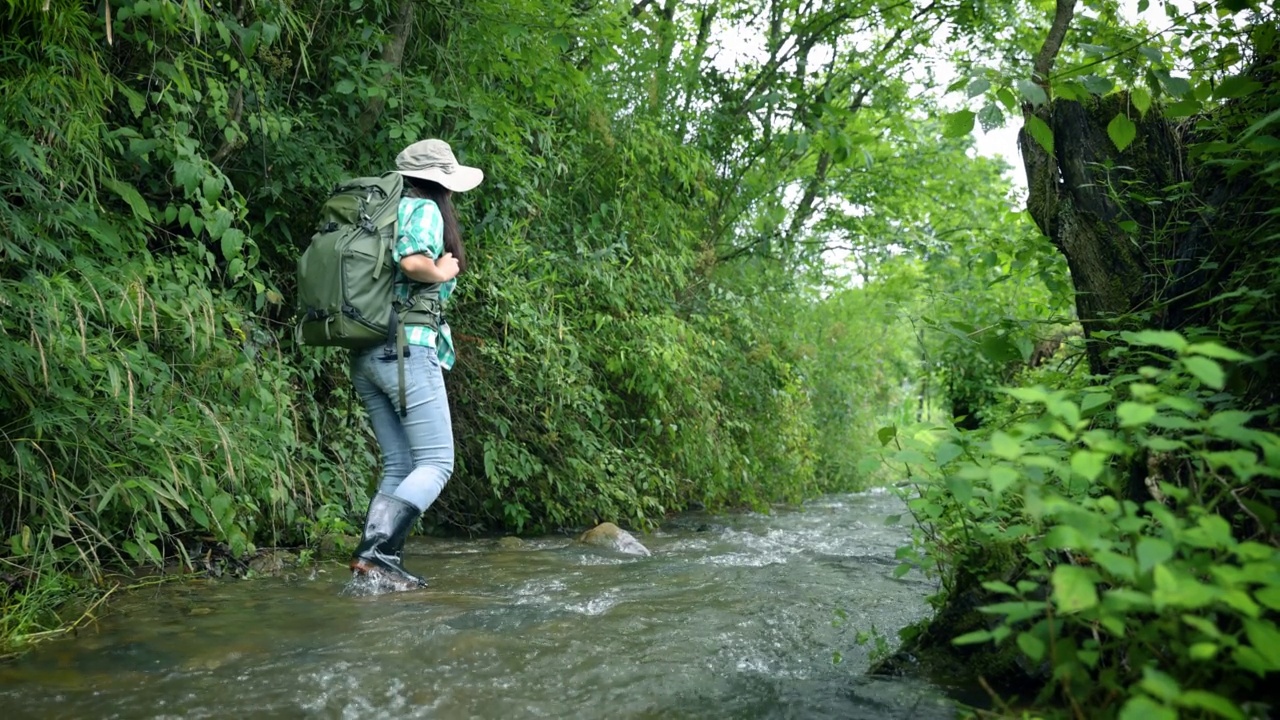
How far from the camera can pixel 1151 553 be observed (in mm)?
1920

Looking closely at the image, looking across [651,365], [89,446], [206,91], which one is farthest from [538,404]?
[89,446]

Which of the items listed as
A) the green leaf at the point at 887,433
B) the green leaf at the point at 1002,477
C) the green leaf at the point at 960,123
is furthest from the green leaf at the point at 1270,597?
the green leaf at the point at 960,123

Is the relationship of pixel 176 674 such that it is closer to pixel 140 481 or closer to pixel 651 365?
pixel 140 481

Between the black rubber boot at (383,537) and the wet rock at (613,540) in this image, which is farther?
the wet rock at (613,540)

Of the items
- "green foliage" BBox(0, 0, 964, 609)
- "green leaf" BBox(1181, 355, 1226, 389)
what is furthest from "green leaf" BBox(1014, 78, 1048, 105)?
"green foliage" BBox(0, 0, 964, 609)

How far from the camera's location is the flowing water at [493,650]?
2.84 metres

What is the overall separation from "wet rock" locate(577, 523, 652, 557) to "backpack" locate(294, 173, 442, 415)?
2662 millimetres

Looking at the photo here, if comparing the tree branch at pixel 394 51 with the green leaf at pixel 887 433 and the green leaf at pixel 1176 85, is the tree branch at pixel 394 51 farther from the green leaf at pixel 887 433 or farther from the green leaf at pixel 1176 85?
the green leaf at pixel 1176 85

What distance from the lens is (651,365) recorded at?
7898mm

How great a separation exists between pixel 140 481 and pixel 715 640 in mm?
2488

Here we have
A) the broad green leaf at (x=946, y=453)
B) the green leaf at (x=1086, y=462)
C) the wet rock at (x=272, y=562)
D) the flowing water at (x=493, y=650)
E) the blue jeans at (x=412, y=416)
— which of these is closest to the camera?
the green leaf at (x=1086, y=462)

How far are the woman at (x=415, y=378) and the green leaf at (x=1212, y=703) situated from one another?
3363 mm

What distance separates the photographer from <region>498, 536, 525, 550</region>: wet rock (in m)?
6.65

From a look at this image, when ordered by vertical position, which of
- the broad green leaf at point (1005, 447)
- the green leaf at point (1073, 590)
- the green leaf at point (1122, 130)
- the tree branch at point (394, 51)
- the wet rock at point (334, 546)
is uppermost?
the tree branch at point (394, 51)
